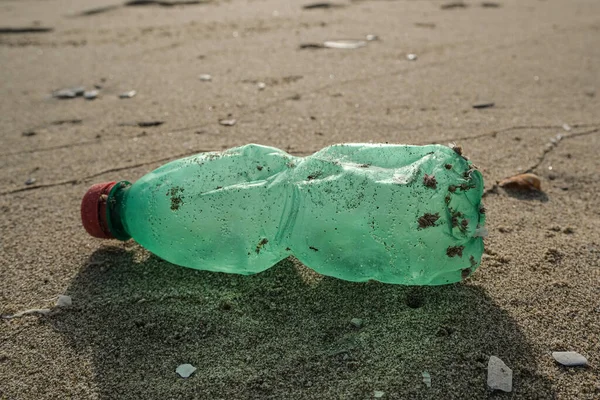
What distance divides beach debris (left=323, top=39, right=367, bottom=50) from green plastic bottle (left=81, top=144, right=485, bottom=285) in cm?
225

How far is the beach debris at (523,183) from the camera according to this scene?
2.18m

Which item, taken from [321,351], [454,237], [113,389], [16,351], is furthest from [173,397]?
[454,237]

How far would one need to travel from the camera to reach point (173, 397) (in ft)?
4.50

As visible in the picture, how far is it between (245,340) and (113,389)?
0.35 metres

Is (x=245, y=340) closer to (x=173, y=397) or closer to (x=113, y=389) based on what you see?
(x=173, y=397)

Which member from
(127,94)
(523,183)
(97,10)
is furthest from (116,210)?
(97,10)

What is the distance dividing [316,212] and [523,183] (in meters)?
0.99

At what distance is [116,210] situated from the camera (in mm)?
1761

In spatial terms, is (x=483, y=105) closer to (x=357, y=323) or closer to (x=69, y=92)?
(x=357, y=323)

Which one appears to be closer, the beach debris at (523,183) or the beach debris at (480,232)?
the beach debris at (480,232)

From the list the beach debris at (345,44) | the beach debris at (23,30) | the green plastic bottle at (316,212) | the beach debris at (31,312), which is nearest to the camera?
the green plastic bottle at (316,212)

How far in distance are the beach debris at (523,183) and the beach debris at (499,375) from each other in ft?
3.14

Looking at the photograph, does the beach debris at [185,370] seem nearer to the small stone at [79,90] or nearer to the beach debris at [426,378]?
the beach debris at [426,378]

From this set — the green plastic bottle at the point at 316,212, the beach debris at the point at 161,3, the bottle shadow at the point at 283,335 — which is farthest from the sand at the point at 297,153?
the beach debris at the point at 161,3
